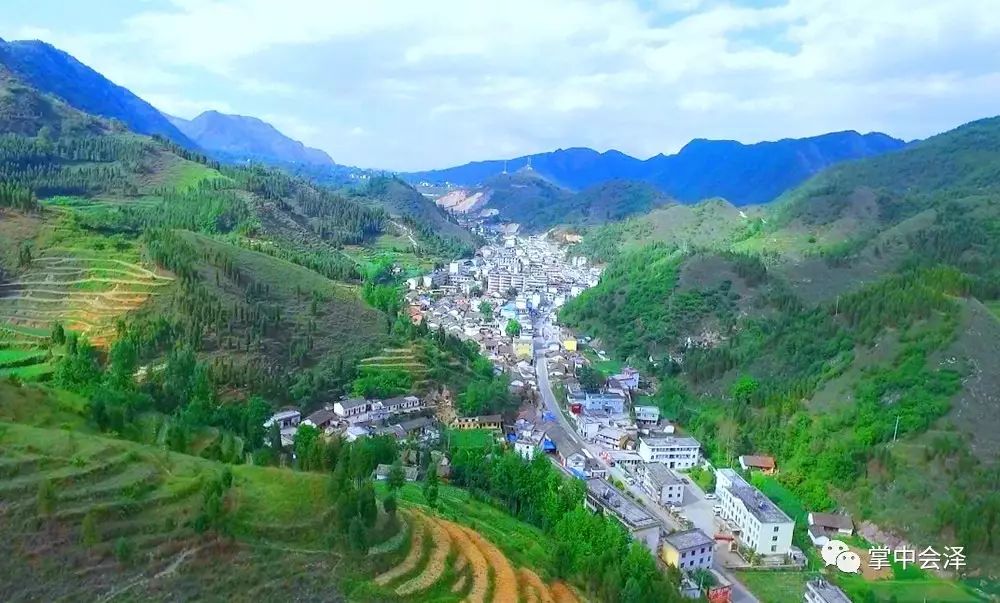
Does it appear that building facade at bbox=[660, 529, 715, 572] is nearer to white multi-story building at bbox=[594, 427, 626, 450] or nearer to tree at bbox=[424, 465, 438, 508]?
tree at bbox=[424, 465, 438, 508]

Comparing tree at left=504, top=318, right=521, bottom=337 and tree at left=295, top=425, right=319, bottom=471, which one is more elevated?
tree at left=295, top=425, right=319, bottom=471

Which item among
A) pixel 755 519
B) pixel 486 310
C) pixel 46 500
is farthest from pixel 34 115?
pixel 755 519

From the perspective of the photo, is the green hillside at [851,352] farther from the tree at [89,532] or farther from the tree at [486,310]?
the tree at [89,532]

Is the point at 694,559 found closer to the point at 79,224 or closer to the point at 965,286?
the point at 965,286

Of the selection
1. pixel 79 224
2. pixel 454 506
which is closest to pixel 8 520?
pixel 454 506

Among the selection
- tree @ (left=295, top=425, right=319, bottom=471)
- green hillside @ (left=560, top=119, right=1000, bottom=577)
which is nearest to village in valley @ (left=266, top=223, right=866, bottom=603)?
tree @ (left=295, top=425, right=319, bottom=471)
